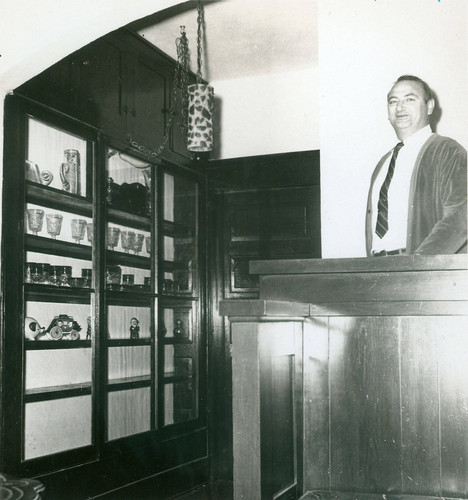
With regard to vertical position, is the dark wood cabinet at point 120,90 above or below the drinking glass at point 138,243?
above

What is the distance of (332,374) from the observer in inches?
91.4

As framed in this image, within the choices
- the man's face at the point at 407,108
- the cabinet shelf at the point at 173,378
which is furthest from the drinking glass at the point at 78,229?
the man's face at the point at 407,108

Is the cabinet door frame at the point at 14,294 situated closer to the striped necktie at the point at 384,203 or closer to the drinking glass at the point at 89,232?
the drinking glass at the point at 89,232

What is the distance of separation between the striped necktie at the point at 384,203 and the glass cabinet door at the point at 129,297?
1715mm

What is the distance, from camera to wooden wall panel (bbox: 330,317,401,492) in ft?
7.27

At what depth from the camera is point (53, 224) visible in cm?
344

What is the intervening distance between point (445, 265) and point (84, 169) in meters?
2.26

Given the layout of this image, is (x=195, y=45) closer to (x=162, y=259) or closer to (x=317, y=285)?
(x=162, y=259)

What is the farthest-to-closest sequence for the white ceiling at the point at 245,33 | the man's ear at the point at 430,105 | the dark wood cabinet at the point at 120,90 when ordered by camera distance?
the white ceiling at the point at 245,33 < the dark wood cabinet at the point at 120,90 < the man's ear at the point at 430,105

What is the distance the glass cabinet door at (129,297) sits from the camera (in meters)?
3.88

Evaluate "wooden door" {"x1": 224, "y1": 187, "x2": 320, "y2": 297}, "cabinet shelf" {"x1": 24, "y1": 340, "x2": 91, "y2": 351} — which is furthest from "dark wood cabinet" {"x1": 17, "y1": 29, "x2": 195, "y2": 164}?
"cabinet shelf" {"x1": 24, "y1": 340, "x2": 91, "y2": 351}

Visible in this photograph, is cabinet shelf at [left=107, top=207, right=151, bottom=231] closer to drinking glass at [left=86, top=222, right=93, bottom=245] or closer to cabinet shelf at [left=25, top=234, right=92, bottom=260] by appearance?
drinking glass at [left=86, top=222, right=93, bottom=245]

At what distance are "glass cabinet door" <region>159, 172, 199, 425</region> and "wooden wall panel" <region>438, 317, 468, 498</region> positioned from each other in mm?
2479

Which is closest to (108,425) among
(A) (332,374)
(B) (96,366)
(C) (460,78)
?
(B) (96,366)
